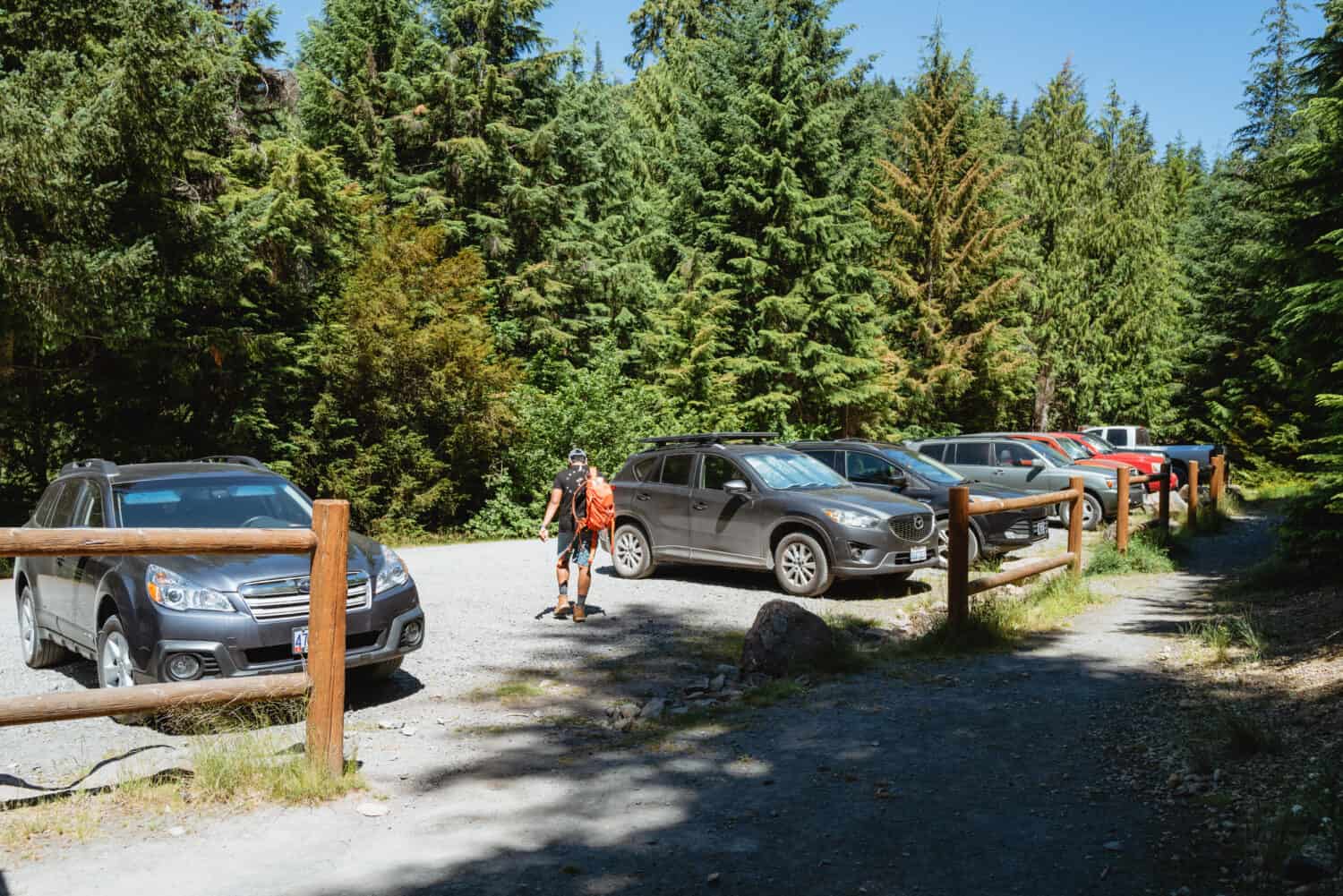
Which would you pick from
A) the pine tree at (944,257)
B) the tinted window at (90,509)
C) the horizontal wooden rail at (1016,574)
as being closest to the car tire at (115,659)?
the tinted window at (90,509)

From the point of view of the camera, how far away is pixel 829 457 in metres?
15.4

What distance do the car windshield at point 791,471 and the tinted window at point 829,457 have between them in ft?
6.10

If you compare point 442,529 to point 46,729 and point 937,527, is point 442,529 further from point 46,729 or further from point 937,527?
point 46,729

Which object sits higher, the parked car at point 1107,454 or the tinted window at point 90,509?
the parked car at point 1107,454

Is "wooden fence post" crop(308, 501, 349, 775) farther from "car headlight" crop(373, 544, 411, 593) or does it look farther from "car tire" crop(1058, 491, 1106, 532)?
"car tire" crop(1058, 491, 1106, 532)

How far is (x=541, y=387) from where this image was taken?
28.7m

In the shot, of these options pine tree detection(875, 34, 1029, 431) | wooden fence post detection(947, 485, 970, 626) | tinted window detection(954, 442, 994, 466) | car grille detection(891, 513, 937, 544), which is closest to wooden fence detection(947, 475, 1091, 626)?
wooden fence post detection(947, 485, 970, 626)

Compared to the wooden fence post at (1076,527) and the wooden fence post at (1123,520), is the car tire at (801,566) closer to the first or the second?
the wooden fence post at (1076,527)

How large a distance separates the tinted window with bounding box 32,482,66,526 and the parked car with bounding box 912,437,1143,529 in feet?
51.2

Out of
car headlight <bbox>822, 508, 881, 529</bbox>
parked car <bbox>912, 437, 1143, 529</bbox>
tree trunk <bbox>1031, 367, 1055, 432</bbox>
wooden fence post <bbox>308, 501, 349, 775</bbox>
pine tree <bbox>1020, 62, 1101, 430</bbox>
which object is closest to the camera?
wooden fence post <bbox>308, 501, 349, 775</bbox>

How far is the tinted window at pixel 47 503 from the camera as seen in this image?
27.0ft

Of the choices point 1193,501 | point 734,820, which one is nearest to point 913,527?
point 734,820

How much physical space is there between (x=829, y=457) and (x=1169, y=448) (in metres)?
23.1

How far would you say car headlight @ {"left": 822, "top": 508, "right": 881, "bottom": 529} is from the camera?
11.5 m
